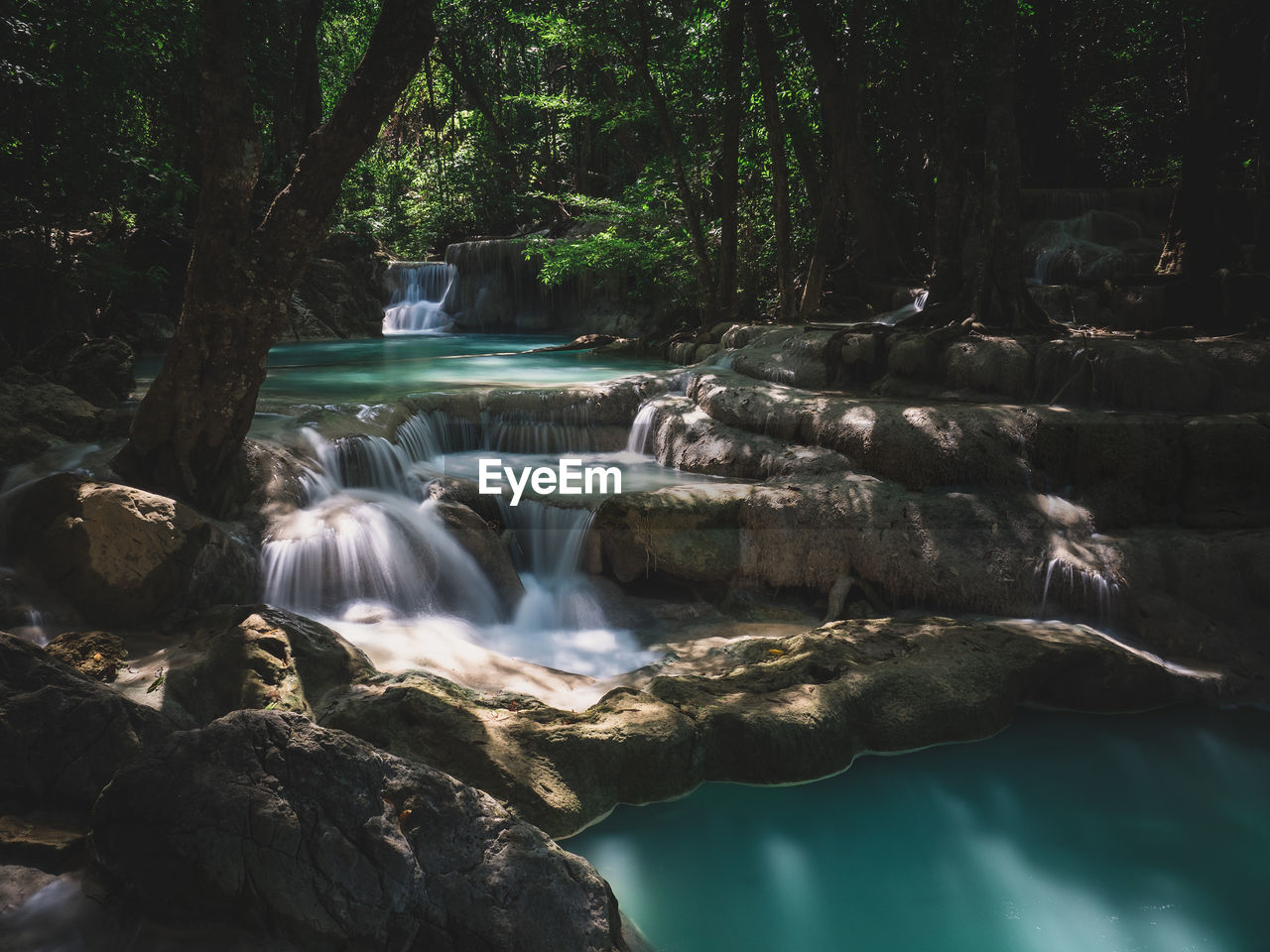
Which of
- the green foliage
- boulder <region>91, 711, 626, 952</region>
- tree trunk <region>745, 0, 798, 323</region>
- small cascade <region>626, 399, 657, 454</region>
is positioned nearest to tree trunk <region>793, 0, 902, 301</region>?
tree trunk <region>745, 0, 798, 323</region>

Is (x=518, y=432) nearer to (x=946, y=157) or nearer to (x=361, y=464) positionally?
(x=361, y=464)

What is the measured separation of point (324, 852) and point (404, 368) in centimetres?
1280

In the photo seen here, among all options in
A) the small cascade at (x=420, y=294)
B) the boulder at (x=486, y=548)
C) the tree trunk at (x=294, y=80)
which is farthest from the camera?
the small cascade at (x=420, y=294)

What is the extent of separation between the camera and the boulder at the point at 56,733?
2920 millimetres

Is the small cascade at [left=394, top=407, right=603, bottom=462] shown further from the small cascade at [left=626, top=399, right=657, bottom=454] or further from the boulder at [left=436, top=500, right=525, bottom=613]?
the boulder at [left=436, top=500, right=525, bottom=613]

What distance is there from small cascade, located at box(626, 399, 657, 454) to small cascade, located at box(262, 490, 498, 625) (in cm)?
308

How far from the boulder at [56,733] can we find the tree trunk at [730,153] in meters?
12.2

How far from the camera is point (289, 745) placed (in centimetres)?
275

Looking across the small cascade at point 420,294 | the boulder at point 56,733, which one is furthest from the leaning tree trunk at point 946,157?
A: the small cascade at point 420,294

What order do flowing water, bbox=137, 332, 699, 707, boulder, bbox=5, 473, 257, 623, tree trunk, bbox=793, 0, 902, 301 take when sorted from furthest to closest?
tree trunk, bbox=793, 0, 902, 301 → flowing water, bbox=137, 332, 699, 707 → boulder, bbox=5, 473, 257, 623

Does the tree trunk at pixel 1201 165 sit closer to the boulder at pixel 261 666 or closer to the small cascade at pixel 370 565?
the small cascade at pixel 370 565

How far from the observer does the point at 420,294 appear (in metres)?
24.8

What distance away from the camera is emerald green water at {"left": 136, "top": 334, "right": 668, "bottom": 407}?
11.2 metres

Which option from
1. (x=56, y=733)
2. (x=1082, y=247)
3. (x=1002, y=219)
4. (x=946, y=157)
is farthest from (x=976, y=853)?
(x=1082, y=247)
